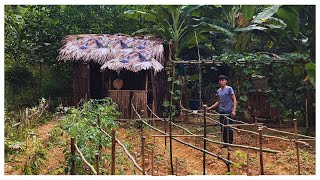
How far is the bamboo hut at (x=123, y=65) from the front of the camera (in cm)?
789

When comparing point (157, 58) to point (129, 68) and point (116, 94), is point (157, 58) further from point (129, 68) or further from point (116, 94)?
point (116, 94)

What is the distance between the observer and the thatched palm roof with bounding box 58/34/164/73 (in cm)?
810

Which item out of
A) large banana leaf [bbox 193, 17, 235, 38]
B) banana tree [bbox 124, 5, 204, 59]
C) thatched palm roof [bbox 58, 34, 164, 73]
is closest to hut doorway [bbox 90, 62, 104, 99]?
thatched palm roof [bbox 58, 34, 164, 73]

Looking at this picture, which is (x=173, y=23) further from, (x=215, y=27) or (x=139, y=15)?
(x=215, y=27)

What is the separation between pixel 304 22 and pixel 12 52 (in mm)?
7332

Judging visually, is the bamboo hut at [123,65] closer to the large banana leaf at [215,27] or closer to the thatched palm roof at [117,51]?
the thatched palm roof at [117,51]

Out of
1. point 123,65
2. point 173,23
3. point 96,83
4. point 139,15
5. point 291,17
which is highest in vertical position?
point 139,15

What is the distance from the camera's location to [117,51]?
8594 mm

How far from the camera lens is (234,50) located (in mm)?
9781

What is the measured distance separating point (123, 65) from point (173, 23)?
2111 millimetres

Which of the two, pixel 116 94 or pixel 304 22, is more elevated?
pixel 304 22

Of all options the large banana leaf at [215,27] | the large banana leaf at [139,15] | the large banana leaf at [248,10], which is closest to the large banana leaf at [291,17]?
the large banana leaf at [248,10]

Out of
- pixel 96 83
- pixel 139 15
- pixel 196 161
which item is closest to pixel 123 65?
pixel 139 15
